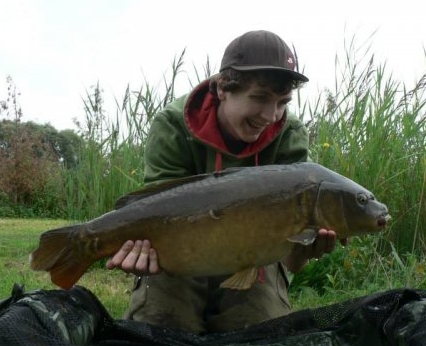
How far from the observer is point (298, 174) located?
69.4 inches

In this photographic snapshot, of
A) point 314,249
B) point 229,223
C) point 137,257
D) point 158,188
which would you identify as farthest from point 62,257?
point 314,249

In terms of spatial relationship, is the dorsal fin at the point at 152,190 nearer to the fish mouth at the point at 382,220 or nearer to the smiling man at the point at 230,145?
the smiling man at the point at 230,145

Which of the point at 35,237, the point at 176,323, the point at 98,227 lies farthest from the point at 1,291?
the point at 35,237

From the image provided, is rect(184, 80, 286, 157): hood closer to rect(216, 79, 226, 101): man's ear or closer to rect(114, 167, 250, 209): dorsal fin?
rect(216, 79, 226, 101): man's ear

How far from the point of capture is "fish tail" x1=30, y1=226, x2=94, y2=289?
5.73 feet

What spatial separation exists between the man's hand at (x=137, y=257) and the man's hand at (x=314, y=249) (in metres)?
0.39

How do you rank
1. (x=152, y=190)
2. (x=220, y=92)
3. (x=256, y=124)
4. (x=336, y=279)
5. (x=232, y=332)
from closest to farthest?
(x=152, y=190) → (x=232, y=332) → (x=256, y=124) → (x=220, y=92) → (x=336, y=279)

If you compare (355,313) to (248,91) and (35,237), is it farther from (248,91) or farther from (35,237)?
(35,237)

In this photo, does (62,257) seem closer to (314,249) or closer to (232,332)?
(232,332)

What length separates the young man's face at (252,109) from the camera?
2012 mm

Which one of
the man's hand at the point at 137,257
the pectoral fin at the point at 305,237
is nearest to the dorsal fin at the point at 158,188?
the man's hand at the point at 137,257

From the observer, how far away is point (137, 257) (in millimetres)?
1765

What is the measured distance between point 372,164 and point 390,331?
59.5 inches

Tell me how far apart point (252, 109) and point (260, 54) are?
0.54 ft
